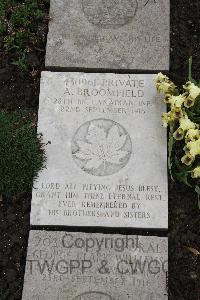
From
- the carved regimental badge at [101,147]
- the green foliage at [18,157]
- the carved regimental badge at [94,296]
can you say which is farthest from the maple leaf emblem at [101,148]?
the carved regimental badge at [94,296]

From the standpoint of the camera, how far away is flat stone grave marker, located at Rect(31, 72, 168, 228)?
12.9 ft

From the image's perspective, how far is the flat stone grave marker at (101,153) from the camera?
155 inches

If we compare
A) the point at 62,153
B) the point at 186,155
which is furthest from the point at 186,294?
the point at 62,153

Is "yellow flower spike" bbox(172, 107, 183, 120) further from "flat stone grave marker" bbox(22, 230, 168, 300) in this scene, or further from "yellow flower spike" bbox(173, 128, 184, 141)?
"flat stone grave marker" bbox(22, 230, 168, 300)

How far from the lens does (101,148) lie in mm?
4066

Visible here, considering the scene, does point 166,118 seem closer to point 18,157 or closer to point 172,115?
point 172,115

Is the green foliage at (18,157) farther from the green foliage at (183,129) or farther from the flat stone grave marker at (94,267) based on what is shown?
the green foliage at (183,129)

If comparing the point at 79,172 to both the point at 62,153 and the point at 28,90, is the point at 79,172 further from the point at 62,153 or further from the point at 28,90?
the point at 28,90

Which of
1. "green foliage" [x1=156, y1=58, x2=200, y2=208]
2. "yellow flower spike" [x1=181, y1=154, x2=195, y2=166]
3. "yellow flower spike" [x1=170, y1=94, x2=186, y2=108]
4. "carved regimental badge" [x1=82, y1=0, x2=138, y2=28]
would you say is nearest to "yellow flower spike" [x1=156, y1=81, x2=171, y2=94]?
"green foliage" [x1=156, y1=58, x2=200, y2=208]

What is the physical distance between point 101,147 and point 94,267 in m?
0.91

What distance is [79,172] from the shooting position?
402cm

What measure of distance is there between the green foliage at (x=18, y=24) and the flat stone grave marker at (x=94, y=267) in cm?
168

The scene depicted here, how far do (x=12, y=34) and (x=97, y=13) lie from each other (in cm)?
76

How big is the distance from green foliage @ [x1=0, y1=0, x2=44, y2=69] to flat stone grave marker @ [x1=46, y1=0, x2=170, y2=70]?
190 mm
